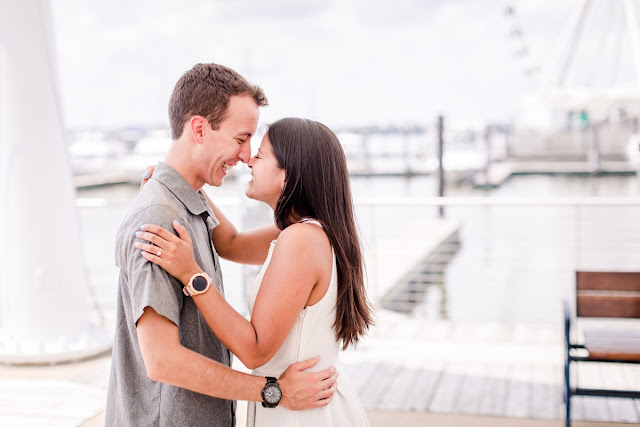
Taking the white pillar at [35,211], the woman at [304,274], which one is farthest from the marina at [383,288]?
the woman at [304,274]

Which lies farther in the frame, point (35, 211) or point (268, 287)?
point (35, 211)

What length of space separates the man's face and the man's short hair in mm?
15

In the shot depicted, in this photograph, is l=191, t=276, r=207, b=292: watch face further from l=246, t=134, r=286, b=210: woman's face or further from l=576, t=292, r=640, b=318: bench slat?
l=576, t=292, r=640, b=318: bench slat

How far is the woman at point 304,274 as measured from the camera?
1.39 metres

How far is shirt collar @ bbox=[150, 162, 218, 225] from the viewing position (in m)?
1.44

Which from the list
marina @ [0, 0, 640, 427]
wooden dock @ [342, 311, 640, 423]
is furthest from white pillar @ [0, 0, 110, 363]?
wooden dock @ [342, 311, 640, 423]

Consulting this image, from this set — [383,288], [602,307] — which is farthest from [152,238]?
[383,288]

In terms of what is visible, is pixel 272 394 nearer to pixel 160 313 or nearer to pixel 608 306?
pixel 160 313

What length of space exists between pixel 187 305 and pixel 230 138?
37cm

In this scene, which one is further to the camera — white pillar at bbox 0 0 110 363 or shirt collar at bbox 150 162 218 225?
white pillar at bbox 0 0 110 363

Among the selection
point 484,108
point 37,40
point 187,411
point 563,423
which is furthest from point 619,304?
point 484,108

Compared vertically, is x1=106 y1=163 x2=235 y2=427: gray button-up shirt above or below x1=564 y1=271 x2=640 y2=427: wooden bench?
above

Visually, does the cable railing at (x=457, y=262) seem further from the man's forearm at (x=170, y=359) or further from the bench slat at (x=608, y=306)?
the bench slat at (x=608, y=306)

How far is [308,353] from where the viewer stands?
4.99 ft
